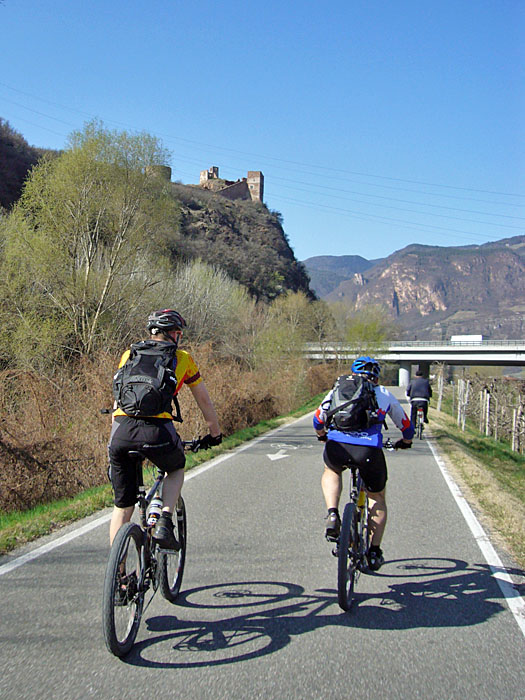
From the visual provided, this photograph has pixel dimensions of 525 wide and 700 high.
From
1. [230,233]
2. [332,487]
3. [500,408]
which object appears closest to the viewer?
[332,487]

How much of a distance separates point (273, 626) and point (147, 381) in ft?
5.81

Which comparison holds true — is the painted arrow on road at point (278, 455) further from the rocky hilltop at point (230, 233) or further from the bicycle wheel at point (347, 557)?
the rocky hilltop at point (230, 233)

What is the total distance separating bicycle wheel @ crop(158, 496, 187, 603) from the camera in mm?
4293

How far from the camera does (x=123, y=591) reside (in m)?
3.57

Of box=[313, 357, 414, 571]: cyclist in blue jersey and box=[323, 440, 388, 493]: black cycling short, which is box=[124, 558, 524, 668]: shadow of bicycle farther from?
box=[323, 440, 388, 493]: black cycling short

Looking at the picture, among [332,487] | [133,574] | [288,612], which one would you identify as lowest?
[288,612]

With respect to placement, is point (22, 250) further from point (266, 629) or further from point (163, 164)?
point (266, 629)

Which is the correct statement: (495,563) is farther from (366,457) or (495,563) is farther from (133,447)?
(133,447)

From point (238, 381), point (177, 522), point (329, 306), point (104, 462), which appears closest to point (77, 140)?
point (238, 381)

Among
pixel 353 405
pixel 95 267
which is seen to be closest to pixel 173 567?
pixel 353 405

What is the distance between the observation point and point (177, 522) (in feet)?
15.4

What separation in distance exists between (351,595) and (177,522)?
1.34 m

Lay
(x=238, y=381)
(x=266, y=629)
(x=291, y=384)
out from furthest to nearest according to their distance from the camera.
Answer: (x=291, y=384) → (x=238, y=381) → (x=266, y=629)

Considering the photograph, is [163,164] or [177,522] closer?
[177,522]
